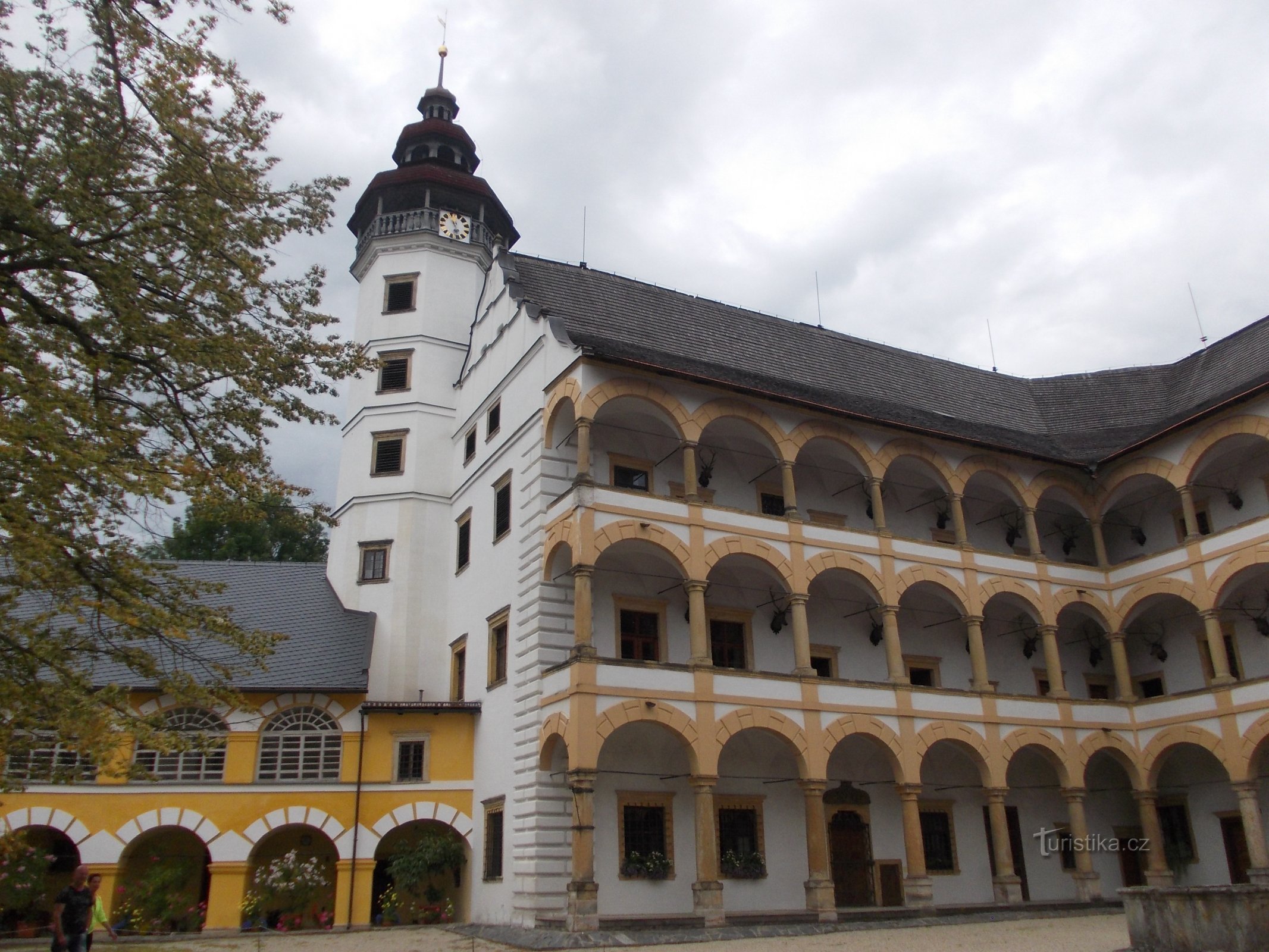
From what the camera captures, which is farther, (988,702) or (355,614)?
(355,614)

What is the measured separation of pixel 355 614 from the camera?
27625 mm

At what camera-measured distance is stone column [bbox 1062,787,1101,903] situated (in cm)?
2370

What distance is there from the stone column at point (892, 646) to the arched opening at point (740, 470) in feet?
10.5

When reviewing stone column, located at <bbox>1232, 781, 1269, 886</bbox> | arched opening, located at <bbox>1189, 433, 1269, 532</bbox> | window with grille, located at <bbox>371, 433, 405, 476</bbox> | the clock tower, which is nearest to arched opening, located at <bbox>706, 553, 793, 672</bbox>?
the clock tower

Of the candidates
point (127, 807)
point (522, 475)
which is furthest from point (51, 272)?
point (127, 807)

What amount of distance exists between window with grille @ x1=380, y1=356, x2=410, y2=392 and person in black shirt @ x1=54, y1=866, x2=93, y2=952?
1867cm

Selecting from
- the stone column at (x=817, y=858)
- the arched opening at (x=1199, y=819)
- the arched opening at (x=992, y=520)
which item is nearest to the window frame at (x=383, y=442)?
the stone column at (x=817, y=858)

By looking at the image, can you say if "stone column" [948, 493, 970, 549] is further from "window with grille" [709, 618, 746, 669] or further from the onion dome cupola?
the onion dome cupola

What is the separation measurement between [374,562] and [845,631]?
12.5m

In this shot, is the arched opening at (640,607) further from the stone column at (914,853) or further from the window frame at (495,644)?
the stone column at (914,853)

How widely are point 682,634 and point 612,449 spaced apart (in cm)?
433

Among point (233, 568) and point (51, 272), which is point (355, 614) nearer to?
point (233, 568)

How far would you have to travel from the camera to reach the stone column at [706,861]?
18.9 m

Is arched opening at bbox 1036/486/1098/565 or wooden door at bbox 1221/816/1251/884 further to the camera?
arched opening at bbox 1036/486/1098/565
